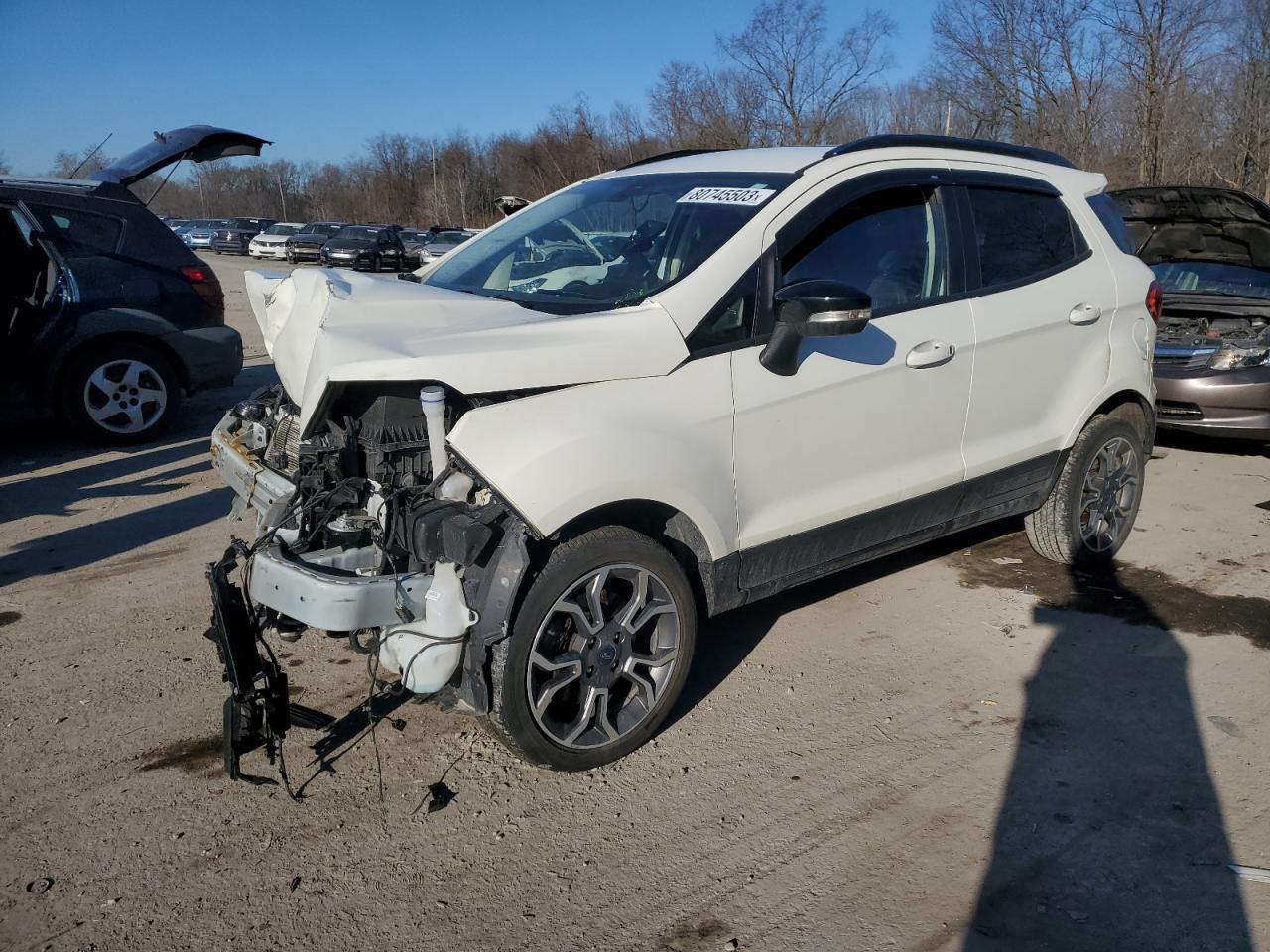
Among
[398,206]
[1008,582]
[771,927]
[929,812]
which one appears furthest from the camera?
[398,206]

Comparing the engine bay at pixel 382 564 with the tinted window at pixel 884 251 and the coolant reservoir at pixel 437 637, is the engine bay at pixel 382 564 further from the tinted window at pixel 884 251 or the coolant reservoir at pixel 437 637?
the tinted window at pixel 884 251

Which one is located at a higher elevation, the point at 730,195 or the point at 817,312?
the point at 730,195

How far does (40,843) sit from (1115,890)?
125 inches

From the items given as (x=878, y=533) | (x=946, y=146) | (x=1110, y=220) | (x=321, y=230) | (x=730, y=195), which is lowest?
(x=878, y=533)

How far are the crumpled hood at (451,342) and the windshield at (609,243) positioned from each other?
10.8 inches

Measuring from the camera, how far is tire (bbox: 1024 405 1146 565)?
4996mm

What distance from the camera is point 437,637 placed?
122 inches

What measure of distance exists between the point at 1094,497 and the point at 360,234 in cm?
3150

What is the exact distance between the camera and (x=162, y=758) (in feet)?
11.5

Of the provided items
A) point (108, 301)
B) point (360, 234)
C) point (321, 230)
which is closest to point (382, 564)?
point (108, 301)

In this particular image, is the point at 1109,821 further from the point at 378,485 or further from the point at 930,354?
the point at 378,485

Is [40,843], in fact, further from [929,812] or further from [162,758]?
[929,812]

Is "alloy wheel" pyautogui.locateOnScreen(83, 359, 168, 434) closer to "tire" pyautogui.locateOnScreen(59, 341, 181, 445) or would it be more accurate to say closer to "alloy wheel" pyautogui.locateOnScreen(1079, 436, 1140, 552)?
"tire" pyautogui.locateOnScreen(59, 341, 181, 445)

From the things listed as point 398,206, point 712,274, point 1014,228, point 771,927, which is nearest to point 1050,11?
point 1014,228
